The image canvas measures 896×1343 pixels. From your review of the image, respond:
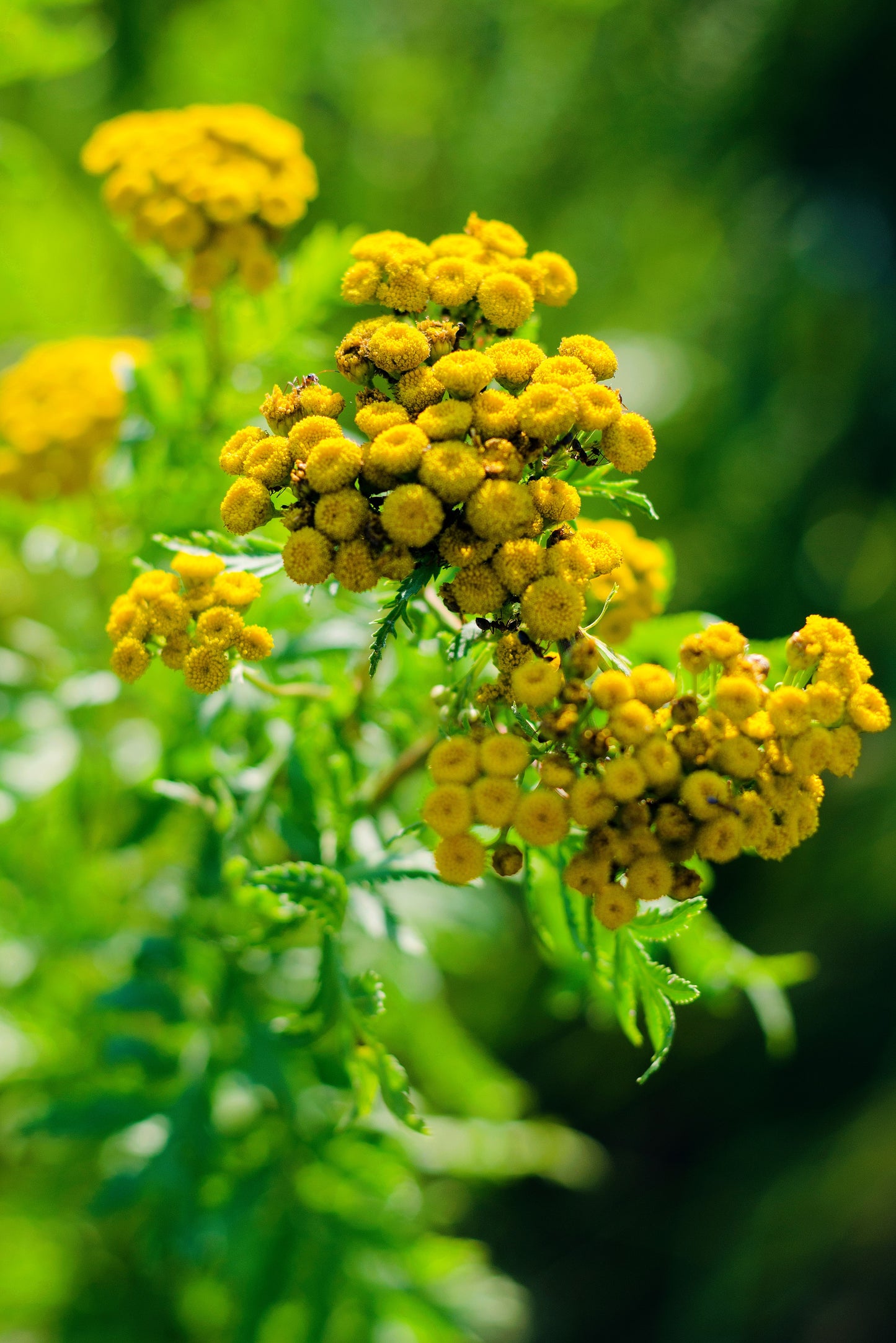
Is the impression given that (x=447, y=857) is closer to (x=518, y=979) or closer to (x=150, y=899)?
(x=150, y=899)

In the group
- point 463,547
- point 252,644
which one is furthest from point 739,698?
point 252,644

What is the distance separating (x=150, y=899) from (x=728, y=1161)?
281cm

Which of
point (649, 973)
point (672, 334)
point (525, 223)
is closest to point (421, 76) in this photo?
point (525, 223)

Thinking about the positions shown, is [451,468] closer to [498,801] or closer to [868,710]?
[498,801]

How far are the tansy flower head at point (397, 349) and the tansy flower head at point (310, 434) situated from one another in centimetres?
11

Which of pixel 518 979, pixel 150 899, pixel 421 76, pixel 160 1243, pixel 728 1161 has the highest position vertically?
pixel 421 76

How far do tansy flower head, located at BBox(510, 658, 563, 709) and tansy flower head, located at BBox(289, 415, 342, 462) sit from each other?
1.17 feet

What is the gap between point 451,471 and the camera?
3.67ft

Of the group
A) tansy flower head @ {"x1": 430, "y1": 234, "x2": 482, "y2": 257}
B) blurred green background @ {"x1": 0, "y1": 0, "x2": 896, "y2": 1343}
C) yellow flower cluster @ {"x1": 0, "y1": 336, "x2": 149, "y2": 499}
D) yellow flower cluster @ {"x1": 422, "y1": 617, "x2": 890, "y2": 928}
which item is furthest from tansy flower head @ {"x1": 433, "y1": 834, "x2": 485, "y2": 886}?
blurred green background @ {"x1": 0, "y1": 0, "x2": 896, "y2": 1343}

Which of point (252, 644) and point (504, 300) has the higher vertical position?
point (504, 300)

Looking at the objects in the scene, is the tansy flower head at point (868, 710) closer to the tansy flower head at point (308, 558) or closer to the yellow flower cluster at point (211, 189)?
the tansy flower head at point (308, 558)

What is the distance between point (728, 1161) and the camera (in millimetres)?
3959

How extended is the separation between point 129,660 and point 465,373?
0.53 meters

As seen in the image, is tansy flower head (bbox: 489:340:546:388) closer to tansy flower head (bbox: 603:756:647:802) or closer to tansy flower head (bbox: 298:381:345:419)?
tansy flower head (bbox: 298:381:345:419)
